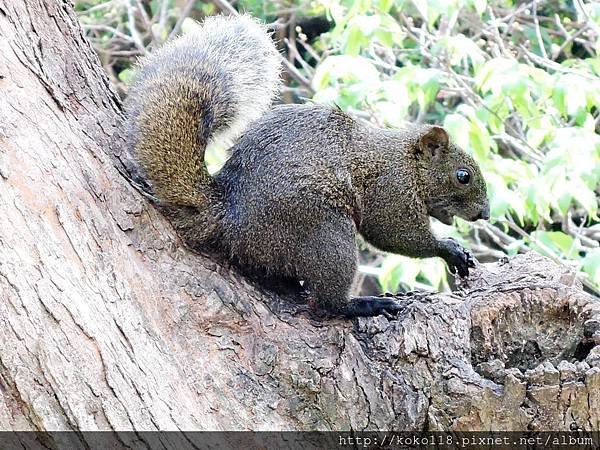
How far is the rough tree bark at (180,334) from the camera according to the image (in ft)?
5.32

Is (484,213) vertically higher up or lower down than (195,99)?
lower down

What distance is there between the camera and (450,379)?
5.93 ft

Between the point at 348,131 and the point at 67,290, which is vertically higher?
the point at 67,290

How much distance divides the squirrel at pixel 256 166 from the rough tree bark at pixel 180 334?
90 millimetres

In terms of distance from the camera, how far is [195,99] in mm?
2045

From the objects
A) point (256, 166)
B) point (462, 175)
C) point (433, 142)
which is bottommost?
point (462, 175)

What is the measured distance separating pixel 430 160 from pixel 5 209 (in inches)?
52.4

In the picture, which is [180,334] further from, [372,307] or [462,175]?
[462,175]

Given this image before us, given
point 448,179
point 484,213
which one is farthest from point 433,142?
point 484,213

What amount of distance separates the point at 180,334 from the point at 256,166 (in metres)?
0.52

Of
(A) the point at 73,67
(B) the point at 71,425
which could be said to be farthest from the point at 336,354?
(A) the point at 73,67

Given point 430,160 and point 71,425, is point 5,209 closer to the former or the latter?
point 71,425

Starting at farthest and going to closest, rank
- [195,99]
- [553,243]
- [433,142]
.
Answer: [553,243], [433,142], [195,99]

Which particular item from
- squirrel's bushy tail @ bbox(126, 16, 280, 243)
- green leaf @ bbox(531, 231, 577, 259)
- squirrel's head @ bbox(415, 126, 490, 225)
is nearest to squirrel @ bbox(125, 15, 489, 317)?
squirrel's bushy tail @ bbox(126, 16, 280, 243)
